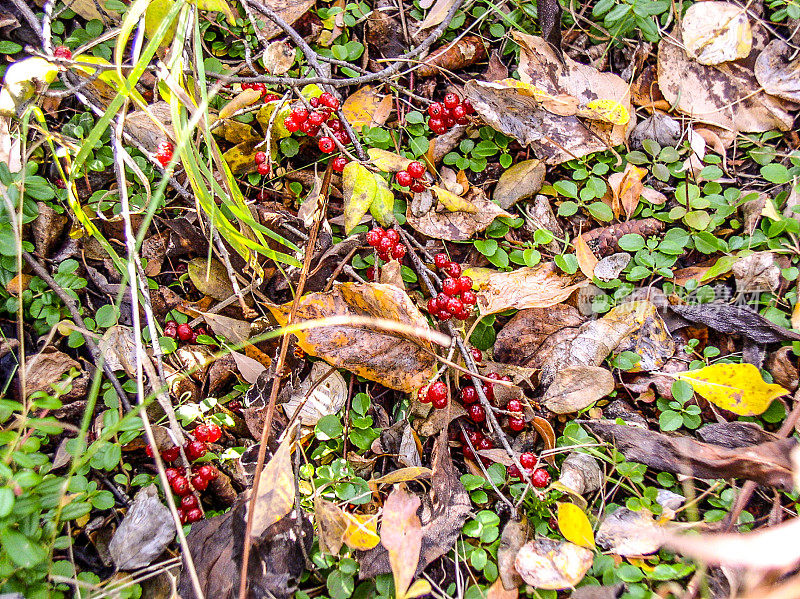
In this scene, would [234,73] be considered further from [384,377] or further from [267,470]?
[267,470]

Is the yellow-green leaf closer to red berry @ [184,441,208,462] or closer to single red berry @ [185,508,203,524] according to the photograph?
red berry @ [184,441,208,462]

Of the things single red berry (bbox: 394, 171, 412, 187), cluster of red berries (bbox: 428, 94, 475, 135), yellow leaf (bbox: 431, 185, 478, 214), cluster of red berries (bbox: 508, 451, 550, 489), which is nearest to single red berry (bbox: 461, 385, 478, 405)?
cluster of red berries (bbox: 508, 451, 550, 489)

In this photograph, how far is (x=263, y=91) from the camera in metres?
2.03

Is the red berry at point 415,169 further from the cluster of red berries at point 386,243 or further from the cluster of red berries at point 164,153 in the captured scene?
the cluster of red berries at point 164,153

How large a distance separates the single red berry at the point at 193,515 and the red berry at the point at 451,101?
163cm

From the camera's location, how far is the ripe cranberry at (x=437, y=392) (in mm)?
1603

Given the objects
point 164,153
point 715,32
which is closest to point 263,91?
point 164,153

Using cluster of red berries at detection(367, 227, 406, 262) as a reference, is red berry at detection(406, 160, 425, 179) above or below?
above

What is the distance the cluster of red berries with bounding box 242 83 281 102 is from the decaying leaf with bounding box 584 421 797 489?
1580 mm

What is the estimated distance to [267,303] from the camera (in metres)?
1.79

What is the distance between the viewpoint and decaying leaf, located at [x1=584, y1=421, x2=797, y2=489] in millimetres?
1460

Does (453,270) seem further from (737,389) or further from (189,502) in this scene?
(189,502)

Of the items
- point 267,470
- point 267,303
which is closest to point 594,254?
point 267,303

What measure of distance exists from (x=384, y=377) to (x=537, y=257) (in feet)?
2.32
